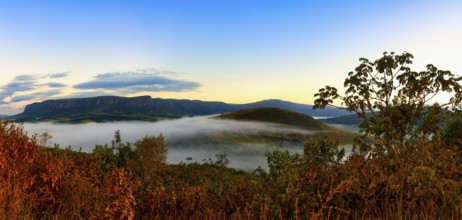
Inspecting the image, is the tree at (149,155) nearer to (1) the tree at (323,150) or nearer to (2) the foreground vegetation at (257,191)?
(1) the tree at (323,150)

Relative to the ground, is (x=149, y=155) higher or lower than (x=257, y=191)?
lower

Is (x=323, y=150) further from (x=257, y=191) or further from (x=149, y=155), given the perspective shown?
(x=149, y=155)

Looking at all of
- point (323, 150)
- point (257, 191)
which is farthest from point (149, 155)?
point (257, 191)

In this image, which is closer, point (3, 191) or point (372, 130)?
point (3, 191)

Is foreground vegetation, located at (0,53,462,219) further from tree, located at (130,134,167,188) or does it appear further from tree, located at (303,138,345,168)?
tree, located at (130,134,167,188)

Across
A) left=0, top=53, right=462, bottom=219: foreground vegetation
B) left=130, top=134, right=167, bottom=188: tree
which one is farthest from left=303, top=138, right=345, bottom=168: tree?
left=130, top=134, right=167, bottom=188: tree

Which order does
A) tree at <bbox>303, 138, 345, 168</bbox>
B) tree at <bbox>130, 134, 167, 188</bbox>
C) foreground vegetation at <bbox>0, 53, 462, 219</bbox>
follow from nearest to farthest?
foreground vegetation at <bbox>0, 53, 462, 219</bbox> → tree at <bbox>303, 138, 345, 168</bbox> → tree at <bbox>130, 134, 167, 188</bbox>

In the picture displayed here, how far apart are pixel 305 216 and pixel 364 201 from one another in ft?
4.15

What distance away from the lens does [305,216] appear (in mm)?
5086

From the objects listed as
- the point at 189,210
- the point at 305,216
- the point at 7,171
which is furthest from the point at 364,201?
the point at 7,171

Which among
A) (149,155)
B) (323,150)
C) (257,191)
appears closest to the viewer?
(257,191)

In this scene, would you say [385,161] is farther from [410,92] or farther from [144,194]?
[410,92]

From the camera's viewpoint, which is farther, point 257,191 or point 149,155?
point 149,155

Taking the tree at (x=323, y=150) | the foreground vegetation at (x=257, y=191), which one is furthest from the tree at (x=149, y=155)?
the foreground vegetation at (x=257, y=191)
